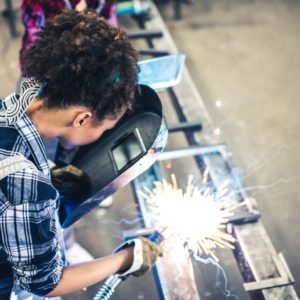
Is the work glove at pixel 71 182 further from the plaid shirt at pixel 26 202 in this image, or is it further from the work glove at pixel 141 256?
the plaid shirt at pixel 26 202

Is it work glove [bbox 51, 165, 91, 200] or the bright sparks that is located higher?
work glove [bbox 51, 165, 91, 200]

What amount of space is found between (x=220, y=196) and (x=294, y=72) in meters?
1.94

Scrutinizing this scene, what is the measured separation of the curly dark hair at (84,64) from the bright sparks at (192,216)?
1002 mm

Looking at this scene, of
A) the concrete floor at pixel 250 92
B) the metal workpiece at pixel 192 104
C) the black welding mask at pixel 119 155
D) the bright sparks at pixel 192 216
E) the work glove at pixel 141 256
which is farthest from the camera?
the metal workpiece at pixel 192 104

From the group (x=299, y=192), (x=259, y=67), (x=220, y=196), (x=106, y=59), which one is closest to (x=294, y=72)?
(x=259, y=67)

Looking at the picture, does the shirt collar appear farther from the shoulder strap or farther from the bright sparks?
the bright sparks

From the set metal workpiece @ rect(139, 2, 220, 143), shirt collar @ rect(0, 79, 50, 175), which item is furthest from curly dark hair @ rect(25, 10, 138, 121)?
metal workpiece @ rect(139, 2, 220, 143)

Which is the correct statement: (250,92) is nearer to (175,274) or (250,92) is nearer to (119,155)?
(119,155)

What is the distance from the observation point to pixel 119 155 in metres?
2.11

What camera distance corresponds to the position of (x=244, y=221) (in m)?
2.35

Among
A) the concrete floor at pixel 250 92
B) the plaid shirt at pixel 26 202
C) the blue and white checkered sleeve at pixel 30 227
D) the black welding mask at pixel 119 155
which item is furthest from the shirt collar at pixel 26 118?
the concrete floor at pixel 250 92

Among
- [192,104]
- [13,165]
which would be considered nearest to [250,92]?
[192,104]

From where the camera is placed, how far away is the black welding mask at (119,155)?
6.39 ft

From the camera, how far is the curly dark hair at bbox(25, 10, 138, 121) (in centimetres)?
124
